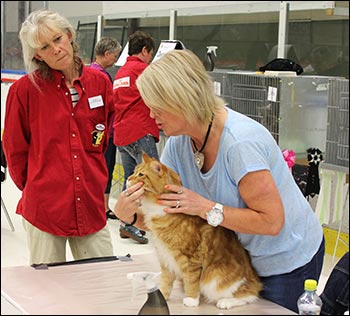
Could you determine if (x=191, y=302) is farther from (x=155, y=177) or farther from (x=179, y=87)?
(x=179, y=87)

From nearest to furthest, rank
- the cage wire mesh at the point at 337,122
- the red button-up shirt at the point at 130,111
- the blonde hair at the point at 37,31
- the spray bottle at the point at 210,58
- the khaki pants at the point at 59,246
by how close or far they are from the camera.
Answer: the blonde hair at the point at 37,31 < the khaki pants at the point at 59,246 < the cage wire mesh at the point at 337,122 < the red button-up shirt at the point at 130,111 < the spray bottle at the point at 210,58

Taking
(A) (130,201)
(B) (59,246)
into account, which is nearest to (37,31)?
(B) (59,246)

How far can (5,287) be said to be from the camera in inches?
75.5

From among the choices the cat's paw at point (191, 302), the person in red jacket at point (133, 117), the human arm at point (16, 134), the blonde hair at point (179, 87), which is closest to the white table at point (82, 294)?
the cat's paw at point (191, 302)

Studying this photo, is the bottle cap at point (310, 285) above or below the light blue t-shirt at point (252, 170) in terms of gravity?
below

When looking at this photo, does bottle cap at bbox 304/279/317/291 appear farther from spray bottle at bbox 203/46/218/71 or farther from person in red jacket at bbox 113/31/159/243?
spray bottle at bbox 203/46/218/71

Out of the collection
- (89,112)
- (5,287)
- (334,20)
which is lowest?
(5,287)

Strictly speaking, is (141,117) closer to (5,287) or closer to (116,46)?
(116,46)

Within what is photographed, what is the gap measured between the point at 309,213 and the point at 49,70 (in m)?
1.21

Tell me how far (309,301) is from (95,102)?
4.28ft

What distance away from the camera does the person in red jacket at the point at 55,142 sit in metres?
2.56

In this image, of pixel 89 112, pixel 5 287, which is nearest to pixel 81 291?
pixel 5 287

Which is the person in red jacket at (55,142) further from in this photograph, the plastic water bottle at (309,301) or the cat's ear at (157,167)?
the plastic water bottle at (309,301)

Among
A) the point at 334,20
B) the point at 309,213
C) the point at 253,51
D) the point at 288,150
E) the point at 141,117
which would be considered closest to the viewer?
the point at 309,213
